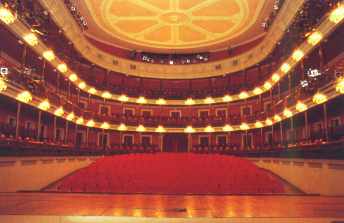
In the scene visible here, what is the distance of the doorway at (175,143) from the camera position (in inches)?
1238

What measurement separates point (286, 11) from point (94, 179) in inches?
619

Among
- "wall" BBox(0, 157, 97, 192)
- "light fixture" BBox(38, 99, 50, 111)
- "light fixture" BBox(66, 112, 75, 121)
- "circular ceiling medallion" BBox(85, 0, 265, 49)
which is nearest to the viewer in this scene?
"wall" BBox(0, 157, 97, 192)

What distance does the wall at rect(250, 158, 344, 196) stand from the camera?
9.20m

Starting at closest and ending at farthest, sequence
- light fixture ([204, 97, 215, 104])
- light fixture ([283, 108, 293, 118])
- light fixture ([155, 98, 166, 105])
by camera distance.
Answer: light fixture ([283, 108, 293, 118])
light fixture ([204, 97, 215, 104])
light fixture ([155, 98, 166, 105])

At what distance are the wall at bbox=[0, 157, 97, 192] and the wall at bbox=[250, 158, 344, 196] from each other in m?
11.2

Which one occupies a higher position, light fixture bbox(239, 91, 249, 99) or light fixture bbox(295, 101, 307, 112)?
light fixture bbox(239, 91, 249, 99)

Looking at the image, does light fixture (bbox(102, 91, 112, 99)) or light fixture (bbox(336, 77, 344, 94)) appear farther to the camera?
light fixture (bbox(102, 91, 112, 99))

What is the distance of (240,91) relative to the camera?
27.5 metres

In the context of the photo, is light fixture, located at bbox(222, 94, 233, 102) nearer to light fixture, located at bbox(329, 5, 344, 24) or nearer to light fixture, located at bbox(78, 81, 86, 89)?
light fixture, located at bbox(78, 81, 86, 89)

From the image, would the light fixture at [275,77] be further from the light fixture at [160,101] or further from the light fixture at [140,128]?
the light fixture at [140,128]

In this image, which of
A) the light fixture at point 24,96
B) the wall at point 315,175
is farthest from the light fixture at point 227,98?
the light fixture at point 24,96

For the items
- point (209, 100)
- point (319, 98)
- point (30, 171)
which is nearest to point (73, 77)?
point (30, 171)

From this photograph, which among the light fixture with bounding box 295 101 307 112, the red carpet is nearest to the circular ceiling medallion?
the light fixture with bounding box 295 101 307 112

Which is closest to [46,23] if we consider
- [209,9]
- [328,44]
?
[209,9]
